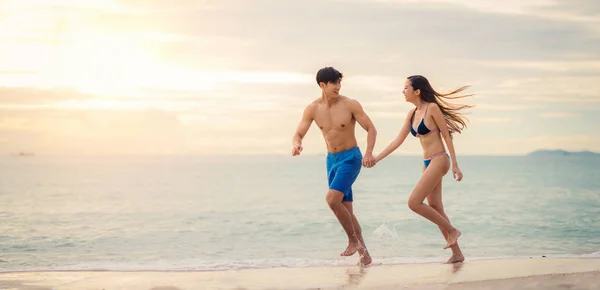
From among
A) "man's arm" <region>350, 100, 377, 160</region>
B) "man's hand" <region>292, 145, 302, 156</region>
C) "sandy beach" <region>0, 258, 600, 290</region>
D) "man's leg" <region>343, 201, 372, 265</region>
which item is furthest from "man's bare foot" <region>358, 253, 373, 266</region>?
"man's hand" <region>292, 145, 302, 156</region>

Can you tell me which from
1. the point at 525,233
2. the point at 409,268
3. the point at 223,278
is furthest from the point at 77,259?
the point at 525,233

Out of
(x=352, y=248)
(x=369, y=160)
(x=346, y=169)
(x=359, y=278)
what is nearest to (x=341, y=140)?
(x=346, y=169)

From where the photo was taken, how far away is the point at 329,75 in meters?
8.36

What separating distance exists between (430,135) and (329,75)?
1.32 meters

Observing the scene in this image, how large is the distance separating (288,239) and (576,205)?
1832 centimetres

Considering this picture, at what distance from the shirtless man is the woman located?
36cm

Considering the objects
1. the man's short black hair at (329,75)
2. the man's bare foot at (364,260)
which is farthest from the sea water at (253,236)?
the man's short black hair at (329,75)

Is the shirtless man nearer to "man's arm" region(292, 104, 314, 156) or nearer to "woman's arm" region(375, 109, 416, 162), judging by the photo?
"man's arm" region(292, 104, 314, 156)

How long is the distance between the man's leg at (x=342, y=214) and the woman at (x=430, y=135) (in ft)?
2.06

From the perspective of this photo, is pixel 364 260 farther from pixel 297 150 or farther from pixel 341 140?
pixel 297 150

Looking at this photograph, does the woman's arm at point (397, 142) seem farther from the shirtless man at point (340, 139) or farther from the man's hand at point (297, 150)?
the man's hand at point (297, 150)

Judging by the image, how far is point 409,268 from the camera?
8539mm

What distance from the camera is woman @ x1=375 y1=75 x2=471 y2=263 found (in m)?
8.20

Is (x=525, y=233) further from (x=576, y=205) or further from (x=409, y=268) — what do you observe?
(x=576, y=205)
